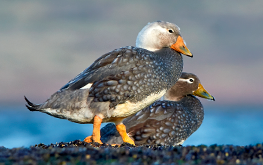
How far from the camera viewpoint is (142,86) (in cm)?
601

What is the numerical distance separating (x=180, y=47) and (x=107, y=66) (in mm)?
1802

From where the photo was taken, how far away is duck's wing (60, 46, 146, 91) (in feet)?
20.2

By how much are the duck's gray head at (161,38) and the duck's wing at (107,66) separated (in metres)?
0.69

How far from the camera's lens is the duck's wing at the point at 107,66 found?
6.16 m

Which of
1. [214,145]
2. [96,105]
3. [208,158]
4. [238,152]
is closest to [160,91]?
[96,105]

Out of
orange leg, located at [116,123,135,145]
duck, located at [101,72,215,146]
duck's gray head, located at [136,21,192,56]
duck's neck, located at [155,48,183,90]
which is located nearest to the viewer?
duck's neck, located at [155,48,183,90]

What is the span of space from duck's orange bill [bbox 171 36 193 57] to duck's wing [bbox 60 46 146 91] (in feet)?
3.54

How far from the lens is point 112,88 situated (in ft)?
19.5

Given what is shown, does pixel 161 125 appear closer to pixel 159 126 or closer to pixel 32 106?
pixel 159 126

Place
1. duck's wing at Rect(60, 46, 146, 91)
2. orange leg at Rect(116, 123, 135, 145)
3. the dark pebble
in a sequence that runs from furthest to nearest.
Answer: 1. orange leg at Rect(116, 123, 135, 145)
2. duck's wing at Rect(60, 46, 146, 91)
3. the dark pebble

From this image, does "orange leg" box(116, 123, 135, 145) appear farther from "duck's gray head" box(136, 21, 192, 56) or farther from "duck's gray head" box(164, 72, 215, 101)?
"duck's gray head" box(164, 72, 215, 101)

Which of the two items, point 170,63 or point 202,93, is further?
point 202,93

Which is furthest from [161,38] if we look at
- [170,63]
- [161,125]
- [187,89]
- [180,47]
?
[187,89]

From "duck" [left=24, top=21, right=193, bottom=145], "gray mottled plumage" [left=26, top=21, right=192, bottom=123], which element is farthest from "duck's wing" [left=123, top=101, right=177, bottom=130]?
"gray mottled plumage" [left=26, top=21, right=192, bottom=123]
